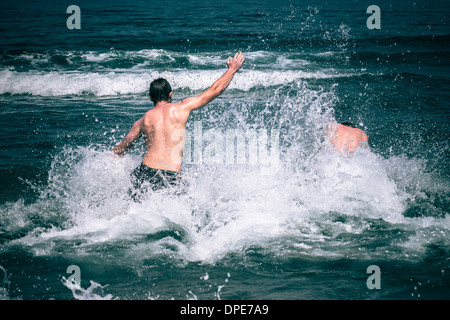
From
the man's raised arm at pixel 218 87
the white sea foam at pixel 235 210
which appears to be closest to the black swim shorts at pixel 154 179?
the white sea foam at pixel 235 210

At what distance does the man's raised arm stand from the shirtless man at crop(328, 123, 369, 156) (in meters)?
2.07

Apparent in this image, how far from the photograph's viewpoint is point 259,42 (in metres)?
17.7

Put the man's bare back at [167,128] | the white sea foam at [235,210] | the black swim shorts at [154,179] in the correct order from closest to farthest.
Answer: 1. the white sea foam at [235,210]
2. the man's bare back at [167,128]
3. the black swim shorts at [154,179]

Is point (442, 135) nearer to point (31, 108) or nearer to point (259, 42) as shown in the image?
point (31, 108)

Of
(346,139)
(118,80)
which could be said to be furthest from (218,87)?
(118,80)

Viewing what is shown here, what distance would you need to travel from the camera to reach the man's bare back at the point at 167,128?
420 cm

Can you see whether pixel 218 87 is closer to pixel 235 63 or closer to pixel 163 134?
pixel 235 63

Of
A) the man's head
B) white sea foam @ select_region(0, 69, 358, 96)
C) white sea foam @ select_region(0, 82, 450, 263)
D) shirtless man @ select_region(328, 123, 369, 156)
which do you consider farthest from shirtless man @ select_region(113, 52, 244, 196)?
white sea foam @ select_region(0, 69, 358, 96)

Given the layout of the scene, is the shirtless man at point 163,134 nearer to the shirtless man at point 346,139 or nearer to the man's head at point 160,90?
the man's head at point 160,90

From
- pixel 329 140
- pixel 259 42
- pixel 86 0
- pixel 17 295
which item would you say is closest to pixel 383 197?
pixel 329 140

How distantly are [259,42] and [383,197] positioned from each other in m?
14.1

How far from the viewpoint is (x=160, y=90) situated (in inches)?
167

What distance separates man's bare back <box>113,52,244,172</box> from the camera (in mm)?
4195

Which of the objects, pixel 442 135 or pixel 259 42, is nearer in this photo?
pixel 442 135
